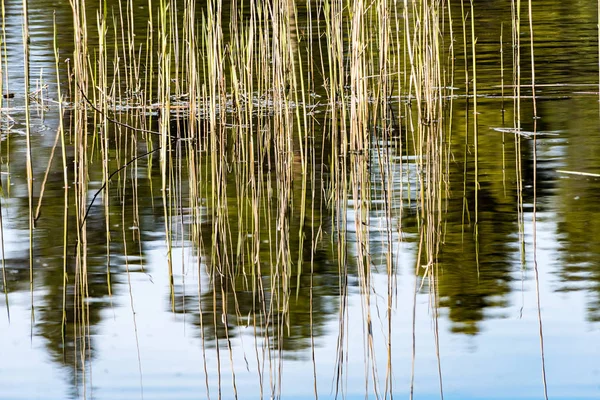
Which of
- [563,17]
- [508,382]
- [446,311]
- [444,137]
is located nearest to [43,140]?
[444,137]

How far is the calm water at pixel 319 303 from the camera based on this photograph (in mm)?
2162

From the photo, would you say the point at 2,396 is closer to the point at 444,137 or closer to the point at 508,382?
the point at 508,382

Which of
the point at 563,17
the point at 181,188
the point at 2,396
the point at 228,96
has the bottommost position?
the point at 2,396

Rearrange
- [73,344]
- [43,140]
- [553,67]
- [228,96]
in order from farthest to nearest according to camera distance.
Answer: [553,67]
[228,96]
[43,140]
[73,344]

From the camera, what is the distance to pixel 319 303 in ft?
8.38

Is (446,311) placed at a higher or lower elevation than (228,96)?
lower

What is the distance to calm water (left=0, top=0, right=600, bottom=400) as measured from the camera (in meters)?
A: 2.16

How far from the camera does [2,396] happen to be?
2158 mm

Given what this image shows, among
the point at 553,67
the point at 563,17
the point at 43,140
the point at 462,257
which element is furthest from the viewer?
the point at 563,17

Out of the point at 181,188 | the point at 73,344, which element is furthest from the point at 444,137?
the point at 73,344

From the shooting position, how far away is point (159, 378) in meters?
2.21

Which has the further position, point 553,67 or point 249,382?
point 553,67

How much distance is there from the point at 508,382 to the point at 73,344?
94 centimetres

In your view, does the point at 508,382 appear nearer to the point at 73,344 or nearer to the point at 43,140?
the point at 73,344
